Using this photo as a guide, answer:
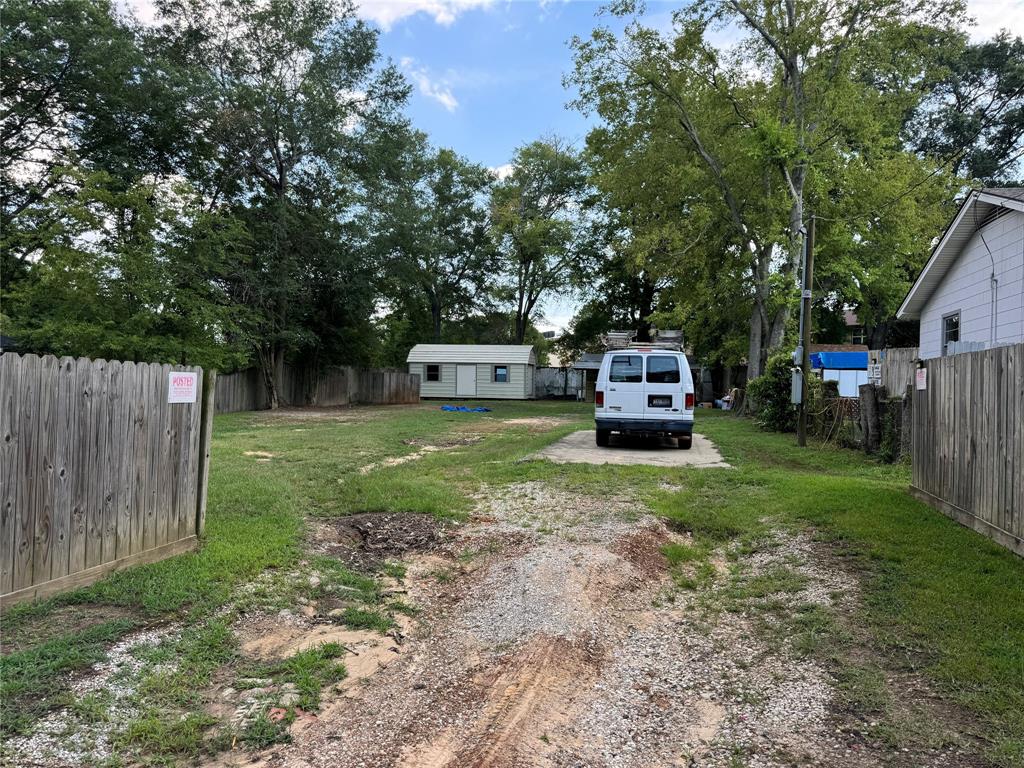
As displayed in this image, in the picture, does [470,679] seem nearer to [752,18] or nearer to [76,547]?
[76,547]

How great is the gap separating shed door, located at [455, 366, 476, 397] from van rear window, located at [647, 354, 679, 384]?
931 inches

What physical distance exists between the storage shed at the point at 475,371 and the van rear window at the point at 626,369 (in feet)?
74.7

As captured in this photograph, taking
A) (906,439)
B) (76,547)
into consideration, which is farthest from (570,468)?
(76,547)

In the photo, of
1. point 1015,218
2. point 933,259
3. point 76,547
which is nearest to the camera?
point 76,547

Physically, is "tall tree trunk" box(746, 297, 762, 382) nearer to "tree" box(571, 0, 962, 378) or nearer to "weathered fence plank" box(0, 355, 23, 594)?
"tree" box(571, 0, 962, 378)

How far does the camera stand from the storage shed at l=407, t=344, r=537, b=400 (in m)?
34.1

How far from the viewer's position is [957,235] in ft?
39.4

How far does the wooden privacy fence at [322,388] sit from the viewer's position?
22.1m

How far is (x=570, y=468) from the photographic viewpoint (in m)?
8.91

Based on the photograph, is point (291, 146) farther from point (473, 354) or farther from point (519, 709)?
point (519, 709)

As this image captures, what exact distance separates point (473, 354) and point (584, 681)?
31444 millimetres

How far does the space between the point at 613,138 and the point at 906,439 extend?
1788cm

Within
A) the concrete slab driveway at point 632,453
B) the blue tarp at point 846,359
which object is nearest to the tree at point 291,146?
the concrete slab driveway at point 632,453

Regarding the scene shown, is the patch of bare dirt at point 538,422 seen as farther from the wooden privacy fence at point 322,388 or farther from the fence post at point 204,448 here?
the fence post at point 204,448
